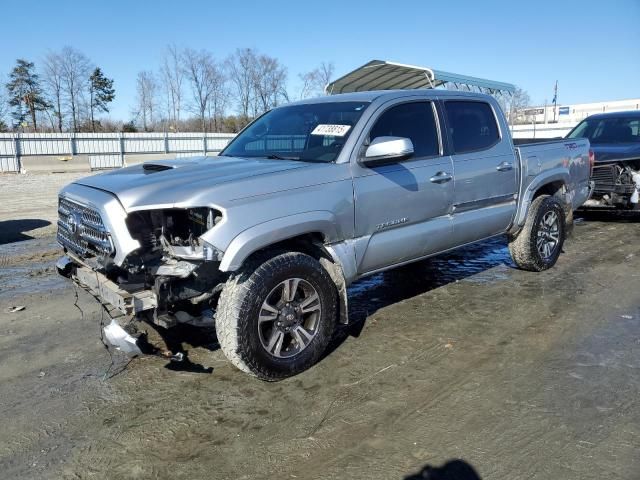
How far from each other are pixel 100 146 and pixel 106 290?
Answer: 25.5 metres

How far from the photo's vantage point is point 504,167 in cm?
539

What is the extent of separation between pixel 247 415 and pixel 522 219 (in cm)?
389

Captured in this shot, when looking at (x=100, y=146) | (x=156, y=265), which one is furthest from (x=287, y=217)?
(x=100, y=146)

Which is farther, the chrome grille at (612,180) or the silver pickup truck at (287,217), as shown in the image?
the chrome grille at (612,180)

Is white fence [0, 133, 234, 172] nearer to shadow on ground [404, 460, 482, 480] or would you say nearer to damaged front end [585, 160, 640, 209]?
damaged front end [585, 160, 640, 209]

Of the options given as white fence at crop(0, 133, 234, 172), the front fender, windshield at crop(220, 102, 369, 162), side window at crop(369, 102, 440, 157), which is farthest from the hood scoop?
white fence at crop(0, 133, 234, 172)

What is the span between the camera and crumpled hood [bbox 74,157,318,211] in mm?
3348

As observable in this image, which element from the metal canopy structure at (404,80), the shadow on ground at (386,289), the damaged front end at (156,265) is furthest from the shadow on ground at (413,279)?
the metal canopy structure at (404,80)

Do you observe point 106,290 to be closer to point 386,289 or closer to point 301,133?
point 301,133

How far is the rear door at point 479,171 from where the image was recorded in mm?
4953

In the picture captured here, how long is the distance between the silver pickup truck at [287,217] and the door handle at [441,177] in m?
0.01

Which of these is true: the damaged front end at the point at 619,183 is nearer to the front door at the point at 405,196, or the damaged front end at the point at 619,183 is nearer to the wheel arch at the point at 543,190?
the wheel arch at the point at 543,190

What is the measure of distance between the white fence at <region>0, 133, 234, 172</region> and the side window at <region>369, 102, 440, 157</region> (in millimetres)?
23438

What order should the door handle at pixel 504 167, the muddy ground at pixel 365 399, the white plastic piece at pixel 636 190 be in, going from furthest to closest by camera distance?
the white plastic piece at pixel 636 190, the door handle at pixel 504 167, the muddy ground at pixel 365 399
